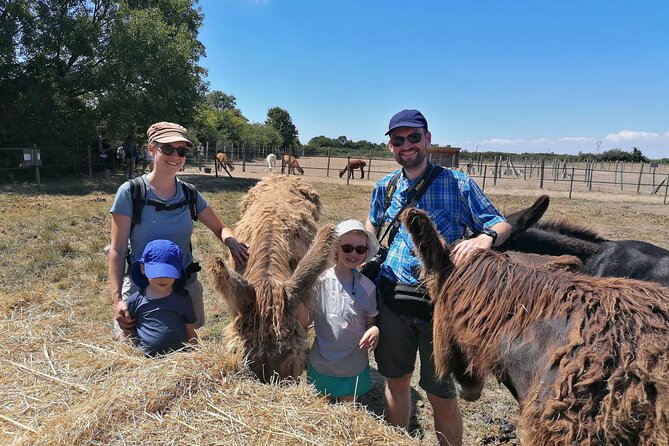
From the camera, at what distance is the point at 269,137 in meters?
70.2

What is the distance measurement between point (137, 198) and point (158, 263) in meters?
0.57

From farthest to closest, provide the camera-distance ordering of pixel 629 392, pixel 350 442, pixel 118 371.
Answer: pixel 118 371 → pixel 350 442 → pixel 629 392

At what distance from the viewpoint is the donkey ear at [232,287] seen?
3.00 m

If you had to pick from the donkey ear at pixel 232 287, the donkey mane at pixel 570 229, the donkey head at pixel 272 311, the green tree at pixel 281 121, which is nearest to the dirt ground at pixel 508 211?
the donkey mane at pixel 570 229

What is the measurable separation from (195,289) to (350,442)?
2.21 meters

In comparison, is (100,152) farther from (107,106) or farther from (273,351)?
(273,351)


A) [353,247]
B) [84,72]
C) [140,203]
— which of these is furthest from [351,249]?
[84,72]

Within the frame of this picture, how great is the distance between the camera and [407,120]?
2.88 metres

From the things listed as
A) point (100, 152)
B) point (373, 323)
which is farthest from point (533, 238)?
point (100, 152)

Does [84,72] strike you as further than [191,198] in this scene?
Yes

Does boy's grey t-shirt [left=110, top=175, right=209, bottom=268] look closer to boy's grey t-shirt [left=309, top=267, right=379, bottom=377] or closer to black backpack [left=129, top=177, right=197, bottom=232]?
black backpack [left=129, top=177, right=197, bottom=232]

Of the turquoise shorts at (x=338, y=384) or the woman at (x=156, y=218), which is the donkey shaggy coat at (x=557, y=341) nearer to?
the turquoise shorts at (x=338, y=384)

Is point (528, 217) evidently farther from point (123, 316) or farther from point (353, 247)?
point (123, 316)

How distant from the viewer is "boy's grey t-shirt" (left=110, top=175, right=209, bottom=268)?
10.6 feet
